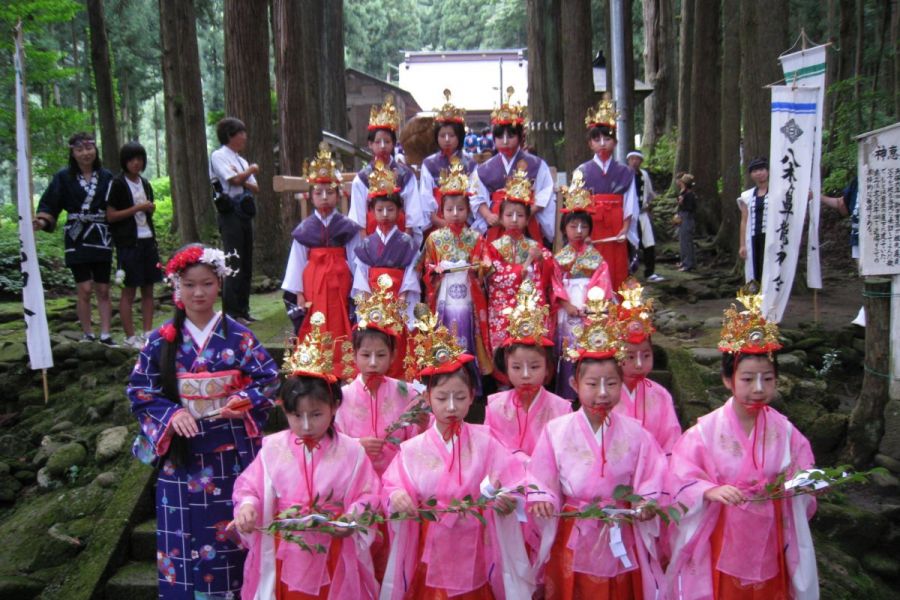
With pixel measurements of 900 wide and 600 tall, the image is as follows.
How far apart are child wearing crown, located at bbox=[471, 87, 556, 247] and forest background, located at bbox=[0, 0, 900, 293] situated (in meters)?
3.94

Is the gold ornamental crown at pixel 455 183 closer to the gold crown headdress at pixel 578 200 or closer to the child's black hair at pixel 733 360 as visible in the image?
the gold crown headdress at pixel 578 200

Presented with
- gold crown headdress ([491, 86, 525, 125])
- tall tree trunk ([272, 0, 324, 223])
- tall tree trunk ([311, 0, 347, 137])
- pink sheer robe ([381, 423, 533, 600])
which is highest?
tall tree trunk ([311, 0, 347, 137])

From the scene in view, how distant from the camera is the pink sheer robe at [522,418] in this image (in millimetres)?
4797

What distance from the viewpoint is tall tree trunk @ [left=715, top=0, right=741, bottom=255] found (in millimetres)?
13594

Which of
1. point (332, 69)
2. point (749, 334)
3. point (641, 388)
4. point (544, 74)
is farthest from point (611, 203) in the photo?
point (332, 69)

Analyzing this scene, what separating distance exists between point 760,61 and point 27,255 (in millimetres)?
9121

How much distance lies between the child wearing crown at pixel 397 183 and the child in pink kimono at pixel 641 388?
9.29 ft

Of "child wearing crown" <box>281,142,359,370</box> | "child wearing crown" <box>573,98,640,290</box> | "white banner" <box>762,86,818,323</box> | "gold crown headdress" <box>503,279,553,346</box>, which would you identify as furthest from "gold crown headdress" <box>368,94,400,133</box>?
"white banner" <box>762,86,818,323</box>

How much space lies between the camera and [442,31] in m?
52.1

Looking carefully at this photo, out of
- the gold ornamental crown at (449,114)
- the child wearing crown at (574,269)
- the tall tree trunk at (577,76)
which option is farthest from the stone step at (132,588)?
the tall tree trunk at (577,76)

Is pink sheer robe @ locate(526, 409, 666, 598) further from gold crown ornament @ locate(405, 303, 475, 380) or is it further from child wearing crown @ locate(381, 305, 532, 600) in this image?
gold crown ornament @ locate(405, 303, 475, 380)

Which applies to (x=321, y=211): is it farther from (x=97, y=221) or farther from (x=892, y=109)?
(x=892, y=109)

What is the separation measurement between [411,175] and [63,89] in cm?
2475

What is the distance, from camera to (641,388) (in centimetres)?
492
